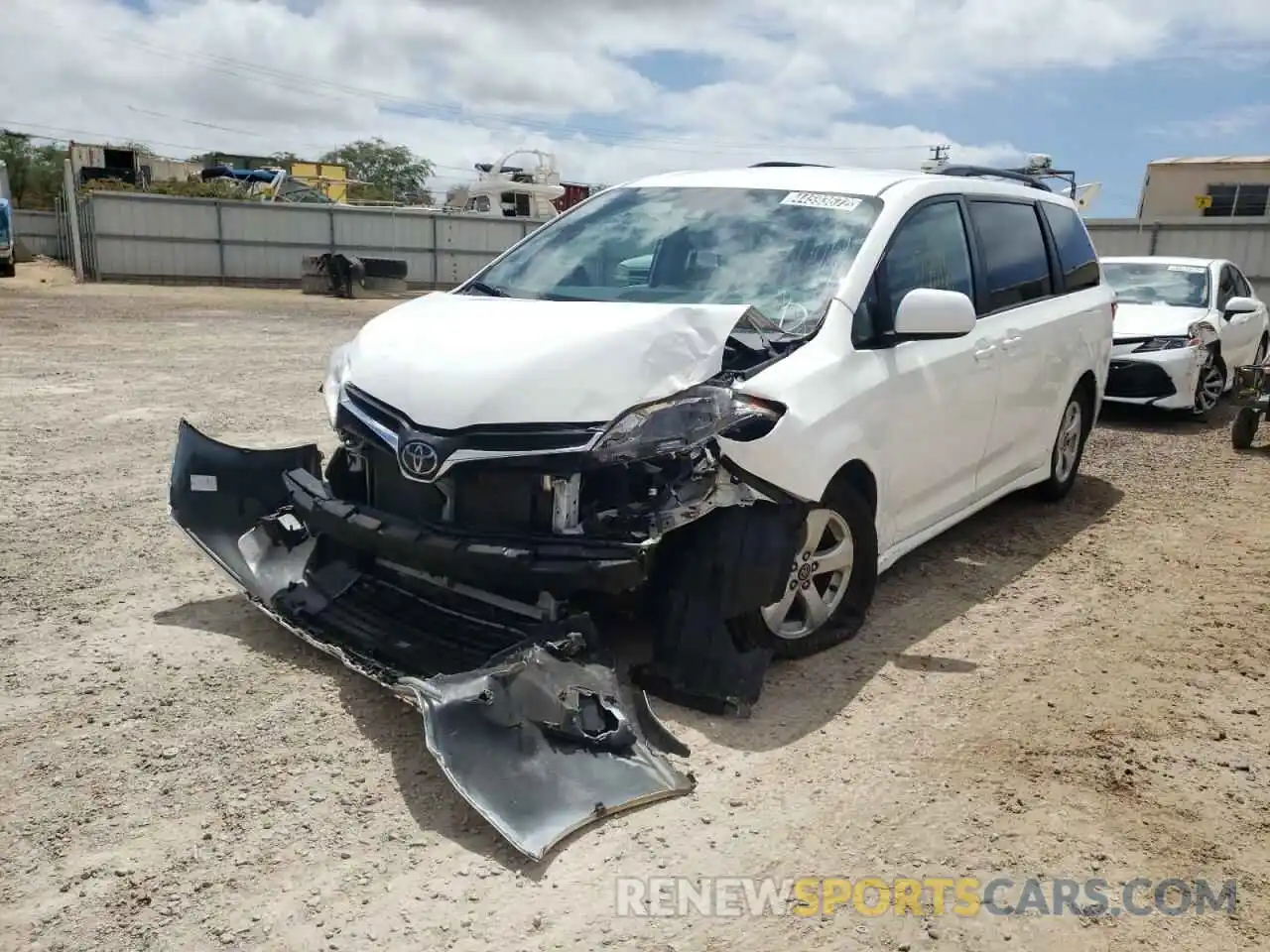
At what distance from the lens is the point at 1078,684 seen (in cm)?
404

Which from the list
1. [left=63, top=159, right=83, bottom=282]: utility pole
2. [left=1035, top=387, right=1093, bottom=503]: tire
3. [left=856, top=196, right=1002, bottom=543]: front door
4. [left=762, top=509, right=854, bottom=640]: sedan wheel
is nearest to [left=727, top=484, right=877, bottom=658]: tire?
[left=762, top=509, right=854, bottom=640]: sedan wheel

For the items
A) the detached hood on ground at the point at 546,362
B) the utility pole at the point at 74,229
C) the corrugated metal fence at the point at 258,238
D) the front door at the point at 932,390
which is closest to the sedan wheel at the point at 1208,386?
the front door at the point at 932,390

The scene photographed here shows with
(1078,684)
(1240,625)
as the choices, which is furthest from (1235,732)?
(1240,625)

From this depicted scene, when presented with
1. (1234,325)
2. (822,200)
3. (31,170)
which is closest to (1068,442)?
(822,200)

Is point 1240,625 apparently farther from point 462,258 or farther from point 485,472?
point 462,258

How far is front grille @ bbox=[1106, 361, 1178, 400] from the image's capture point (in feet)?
31.8

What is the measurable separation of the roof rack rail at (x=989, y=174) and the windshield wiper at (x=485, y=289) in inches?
96.2

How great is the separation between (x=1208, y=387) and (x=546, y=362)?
9066 millimetres

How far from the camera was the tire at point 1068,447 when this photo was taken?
6356mm

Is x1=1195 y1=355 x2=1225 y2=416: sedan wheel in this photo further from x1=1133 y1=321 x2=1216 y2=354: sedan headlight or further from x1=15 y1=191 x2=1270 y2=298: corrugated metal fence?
x1=15 y1=191 x2=1270 y2=298: corrugated metal fence

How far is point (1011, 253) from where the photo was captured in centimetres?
549

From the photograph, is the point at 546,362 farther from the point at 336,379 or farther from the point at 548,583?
the point at 336,379

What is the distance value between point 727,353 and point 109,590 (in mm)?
2878

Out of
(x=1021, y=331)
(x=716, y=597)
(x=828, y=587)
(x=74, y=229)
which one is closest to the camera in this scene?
(x=716, y=597)
